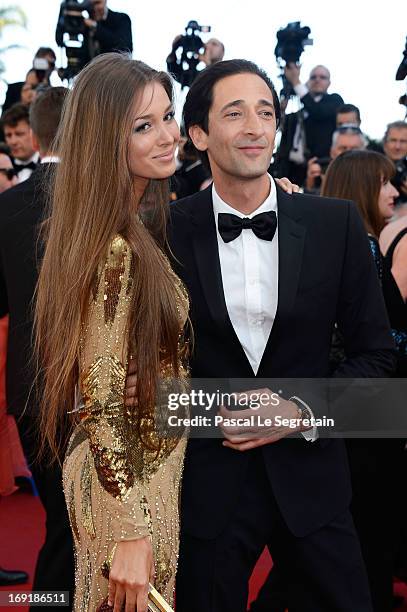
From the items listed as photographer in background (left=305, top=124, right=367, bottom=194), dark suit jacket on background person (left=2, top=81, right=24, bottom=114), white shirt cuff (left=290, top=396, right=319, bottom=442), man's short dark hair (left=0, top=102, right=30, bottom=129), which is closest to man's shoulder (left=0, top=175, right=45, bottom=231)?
white shirt cuff (left=290, top=396, right=319, bottom=442)

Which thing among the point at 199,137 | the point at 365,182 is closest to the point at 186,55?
the point at 365,182

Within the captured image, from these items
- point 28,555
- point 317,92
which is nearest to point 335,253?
point 28,555

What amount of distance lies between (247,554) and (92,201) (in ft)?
3.08

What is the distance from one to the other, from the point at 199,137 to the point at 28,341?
944 millimetres

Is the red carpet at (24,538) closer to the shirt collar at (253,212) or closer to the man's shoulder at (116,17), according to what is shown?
the shirt collar at (253,212)

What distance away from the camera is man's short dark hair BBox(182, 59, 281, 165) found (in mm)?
2457

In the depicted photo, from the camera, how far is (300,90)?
6.75m

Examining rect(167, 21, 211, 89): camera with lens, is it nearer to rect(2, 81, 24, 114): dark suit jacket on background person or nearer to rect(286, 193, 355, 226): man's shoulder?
rect(2, 81, 24, 114): dark suit jacket on background person

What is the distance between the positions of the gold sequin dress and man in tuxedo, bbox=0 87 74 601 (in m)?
0.77

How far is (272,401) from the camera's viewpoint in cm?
217

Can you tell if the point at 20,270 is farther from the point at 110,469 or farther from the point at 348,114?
the point at 348,114

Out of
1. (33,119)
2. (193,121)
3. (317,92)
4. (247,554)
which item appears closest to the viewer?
(247,554)

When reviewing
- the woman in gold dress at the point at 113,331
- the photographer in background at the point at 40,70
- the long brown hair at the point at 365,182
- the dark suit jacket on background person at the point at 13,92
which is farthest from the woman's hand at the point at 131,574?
the dark suit jacket on background person at the point at 13,92

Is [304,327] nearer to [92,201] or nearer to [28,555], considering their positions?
[92,201]
